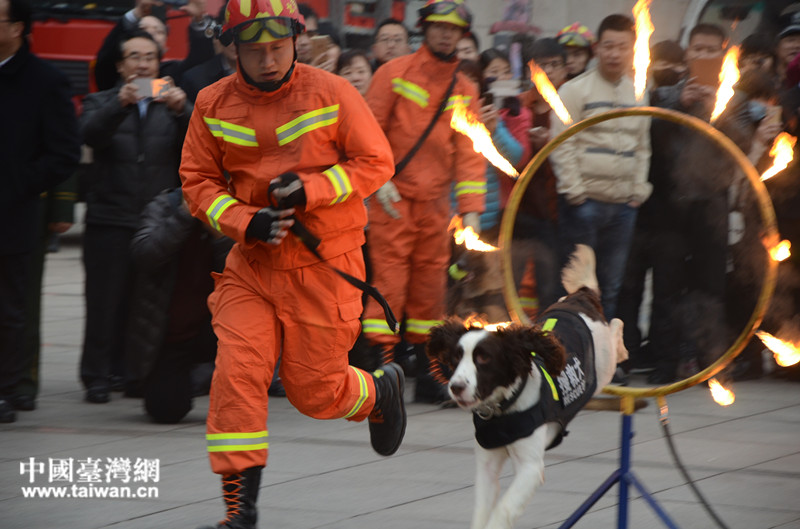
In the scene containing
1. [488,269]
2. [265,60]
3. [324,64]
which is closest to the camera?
[265,60]

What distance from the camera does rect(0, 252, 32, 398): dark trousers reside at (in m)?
6.49

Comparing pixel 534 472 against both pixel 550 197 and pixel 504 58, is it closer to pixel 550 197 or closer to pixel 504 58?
pixel 550 197

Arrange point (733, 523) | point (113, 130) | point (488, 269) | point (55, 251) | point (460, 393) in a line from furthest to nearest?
point (55, 251), point (113, 130), point (488, 269), point (733, 523), point (460, 393)

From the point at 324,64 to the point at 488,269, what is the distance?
8.58ft

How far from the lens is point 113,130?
684cm

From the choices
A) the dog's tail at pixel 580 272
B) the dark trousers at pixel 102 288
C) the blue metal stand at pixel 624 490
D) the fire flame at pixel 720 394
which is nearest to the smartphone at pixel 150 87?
the dark trousers at pixel 102 288

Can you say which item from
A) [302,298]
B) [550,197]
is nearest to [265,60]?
[302,298]

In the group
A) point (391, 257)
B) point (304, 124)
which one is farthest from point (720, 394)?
point (391, 257)

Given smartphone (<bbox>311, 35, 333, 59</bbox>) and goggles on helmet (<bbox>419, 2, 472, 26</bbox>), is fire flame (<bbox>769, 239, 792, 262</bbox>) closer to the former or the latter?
goggles on helmet (<bbox>419, 2, 472, 26</bbox>)

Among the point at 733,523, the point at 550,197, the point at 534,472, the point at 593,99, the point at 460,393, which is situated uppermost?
the point at 593,99

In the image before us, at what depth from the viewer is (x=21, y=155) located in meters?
6.50

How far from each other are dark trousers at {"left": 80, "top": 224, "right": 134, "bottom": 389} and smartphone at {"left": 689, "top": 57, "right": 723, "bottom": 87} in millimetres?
3310

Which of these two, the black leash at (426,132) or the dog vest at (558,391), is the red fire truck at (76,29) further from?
the dog vest at (558,391)

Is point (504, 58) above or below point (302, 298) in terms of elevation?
→ above
